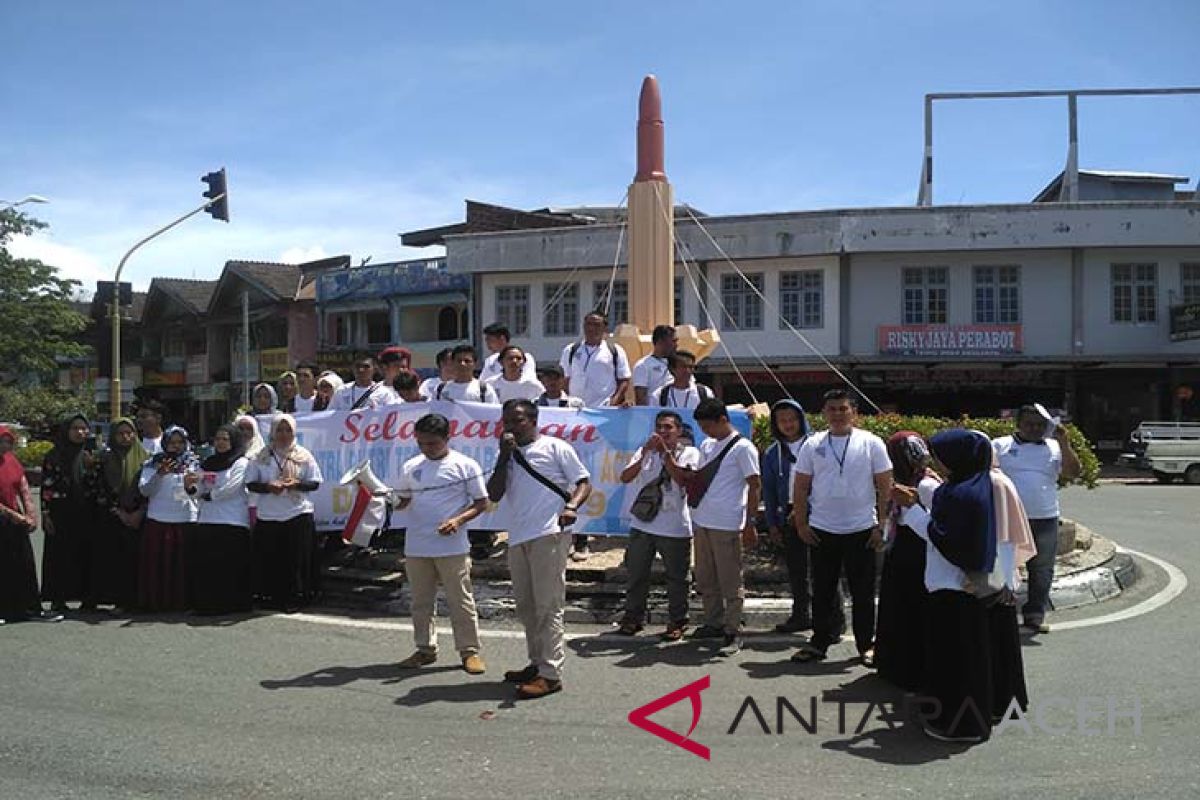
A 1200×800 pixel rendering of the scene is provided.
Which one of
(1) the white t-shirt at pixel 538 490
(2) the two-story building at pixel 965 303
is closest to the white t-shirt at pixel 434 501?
(1) the white t-shirt at pixel 538 490

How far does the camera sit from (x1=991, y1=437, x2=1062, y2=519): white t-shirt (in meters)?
7.48

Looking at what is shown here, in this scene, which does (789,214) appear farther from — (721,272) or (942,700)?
(942,700)

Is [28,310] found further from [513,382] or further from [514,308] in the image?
[513,382]

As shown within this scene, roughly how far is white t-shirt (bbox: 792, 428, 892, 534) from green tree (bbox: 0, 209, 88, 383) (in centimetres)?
3561

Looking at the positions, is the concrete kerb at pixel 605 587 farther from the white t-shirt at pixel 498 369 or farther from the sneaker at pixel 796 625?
the white t-shirt at pixel 498 369

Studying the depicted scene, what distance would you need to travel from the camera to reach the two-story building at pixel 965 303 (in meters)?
27.4

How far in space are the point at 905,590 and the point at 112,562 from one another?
648 centimetres

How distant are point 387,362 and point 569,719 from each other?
5013mm

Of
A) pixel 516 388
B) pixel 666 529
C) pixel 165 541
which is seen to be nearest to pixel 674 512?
pixel 666 529

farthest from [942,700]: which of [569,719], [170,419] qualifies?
[170,419]

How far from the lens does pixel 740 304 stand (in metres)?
29.6

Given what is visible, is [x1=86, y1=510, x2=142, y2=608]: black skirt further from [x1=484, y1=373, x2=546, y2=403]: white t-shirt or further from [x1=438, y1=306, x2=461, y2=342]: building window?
[x1=438, y1=306, x2=461, y2=342]: building window

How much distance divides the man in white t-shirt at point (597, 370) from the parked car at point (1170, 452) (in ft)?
66.9

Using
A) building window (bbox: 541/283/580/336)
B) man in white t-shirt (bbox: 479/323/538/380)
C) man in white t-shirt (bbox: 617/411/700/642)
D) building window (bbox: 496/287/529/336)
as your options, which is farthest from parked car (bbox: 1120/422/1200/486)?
man in white t-shirt (bbox: 617/411/700/642)
